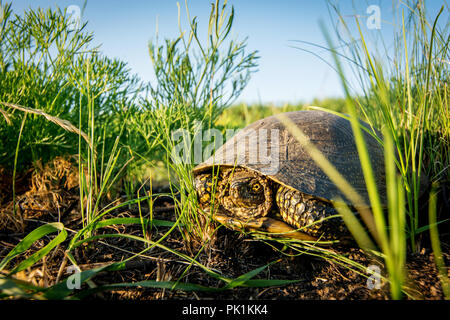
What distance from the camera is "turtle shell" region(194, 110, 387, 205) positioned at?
1359 mm

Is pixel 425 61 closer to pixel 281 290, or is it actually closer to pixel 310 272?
pixel 310 272

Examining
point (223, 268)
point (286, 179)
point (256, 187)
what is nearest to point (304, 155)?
point (286, 179)

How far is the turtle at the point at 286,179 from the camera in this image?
1.29 metres

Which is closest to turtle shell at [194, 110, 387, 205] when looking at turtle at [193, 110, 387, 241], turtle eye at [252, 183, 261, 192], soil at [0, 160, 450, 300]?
turtle at [193, 110, 387, 241]

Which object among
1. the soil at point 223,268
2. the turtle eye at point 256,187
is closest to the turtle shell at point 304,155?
the turtle eye at point 256,187

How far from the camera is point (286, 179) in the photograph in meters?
1.34

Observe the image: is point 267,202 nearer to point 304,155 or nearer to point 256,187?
point 256,187

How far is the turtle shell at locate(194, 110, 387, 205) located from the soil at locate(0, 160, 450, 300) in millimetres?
346

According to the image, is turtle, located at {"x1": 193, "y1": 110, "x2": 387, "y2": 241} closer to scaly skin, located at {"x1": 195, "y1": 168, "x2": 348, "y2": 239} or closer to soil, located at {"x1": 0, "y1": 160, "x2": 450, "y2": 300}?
scaly skin, located at {"x1": 195, "y1": 168, "x2": 348, "y2": 239}

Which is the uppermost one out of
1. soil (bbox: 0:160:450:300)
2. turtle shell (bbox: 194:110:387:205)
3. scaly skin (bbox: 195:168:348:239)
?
turtle shell (bbox: 194:110:387:205)

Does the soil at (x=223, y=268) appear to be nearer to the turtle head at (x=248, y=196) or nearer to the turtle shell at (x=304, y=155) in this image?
the turtle head at (x=248, y=196)

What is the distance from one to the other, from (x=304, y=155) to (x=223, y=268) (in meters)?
0.78

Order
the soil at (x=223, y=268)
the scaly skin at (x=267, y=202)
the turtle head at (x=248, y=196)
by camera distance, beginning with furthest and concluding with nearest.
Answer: the turtle head at (x=248, y=196), the scaly skin at (x=267, y=202), the soil at (x=223, y=268)

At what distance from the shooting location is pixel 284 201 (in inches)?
54.5
